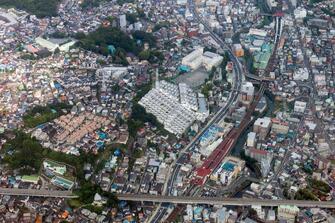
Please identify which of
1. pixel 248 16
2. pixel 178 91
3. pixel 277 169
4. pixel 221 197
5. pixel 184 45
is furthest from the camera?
pixel 248 16

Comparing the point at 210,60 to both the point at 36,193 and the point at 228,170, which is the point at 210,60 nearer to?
the point at 228,170

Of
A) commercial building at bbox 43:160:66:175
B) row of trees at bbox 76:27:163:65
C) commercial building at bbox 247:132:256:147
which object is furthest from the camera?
row of trees at bbox 76:27:163:65

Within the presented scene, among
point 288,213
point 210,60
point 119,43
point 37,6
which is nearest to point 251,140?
point 288,213

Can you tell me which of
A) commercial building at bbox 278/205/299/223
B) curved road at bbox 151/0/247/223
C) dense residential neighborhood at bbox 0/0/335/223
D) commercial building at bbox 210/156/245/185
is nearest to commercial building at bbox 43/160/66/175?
dense residential neighborhood at bbox 0/0/335/223

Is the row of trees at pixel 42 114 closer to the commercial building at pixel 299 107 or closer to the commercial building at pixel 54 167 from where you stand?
the commercial building at pixel 54 167

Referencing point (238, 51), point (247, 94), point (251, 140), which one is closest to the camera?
point (251, 140)

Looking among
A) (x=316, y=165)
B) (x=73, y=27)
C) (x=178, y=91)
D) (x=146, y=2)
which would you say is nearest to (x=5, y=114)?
(x=178, y=91)

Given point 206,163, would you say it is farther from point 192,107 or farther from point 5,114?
point 5,114

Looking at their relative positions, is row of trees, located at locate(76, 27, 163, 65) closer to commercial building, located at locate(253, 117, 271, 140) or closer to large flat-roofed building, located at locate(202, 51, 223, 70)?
large flat-roofed building, located at locate(202, 51, 223, 70)

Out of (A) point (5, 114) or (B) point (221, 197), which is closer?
(B) point (221, 197)
